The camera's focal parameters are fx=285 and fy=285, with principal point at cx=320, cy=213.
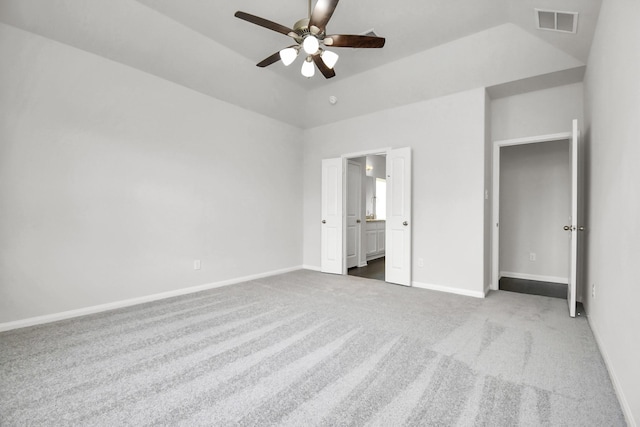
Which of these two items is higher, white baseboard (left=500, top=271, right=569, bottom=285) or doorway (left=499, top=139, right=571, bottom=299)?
doorway (left=499, top=139, right=571, bottom=299)

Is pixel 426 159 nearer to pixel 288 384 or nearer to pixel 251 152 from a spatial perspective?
pixel 251 152

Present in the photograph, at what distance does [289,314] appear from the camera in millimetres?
3123

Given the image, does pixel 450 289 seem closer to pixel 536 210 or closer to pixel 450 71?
pixel 536 210

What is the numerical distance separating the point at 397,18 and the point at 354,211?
144 inches

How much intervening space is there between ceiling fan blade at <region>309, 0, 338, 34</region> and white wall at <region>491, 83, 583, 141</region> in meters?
3.19

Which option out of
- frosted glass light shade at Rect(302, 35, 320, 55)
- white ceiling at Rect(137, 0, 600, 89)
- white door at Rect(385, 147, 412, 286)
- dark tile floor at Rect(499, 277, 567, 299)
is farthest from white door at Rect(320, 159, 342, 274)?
frosted glass light shade at Rect(302, 35, 320, 55)

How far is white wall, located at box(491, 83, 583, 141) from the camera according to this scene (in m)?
3.67

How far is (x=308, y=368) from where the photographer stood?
203 centimetres

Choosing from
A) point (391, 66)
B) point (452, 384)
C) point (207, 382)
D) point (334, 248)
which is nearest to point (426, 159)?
point (391, 66)

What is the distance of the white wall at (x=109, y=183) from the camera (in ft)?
8.88

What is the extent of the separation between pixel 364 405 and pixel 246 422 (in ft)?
2.15

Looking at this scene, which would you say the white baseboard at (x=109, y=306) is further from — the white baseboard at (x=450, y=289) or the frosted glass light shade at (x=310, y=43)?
the frosted glass light shade at (x=310, y=43)

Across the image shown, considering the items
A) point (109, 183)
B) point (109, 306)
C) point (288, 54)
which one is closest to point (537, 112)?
point (288, 54)

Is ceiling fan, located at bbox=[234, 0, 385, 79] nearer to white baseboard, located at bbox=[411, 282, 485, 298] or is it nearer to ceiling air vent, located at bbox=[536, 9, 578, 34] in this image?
ceiling air vent, located at bbox=[536, 9, 578, 34]
